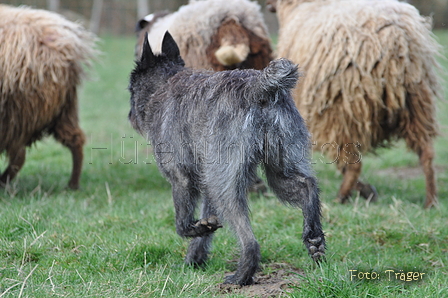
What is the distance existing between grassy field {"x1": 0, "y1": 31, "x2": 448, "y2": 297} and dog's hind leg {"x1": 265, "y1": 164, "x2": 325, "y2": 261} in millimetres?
147

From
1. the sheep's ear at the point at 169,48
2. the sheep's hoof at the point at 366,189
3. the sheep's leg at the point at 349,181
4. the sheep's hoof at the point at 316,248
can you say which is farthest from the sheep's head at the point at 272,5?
the sheep's hoof at the point at 316,248

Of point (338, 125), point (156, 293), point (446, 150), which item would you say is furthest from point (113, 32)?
point (156, 293)

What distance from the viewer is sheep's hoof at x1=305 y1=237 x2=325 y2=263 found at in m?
2.91

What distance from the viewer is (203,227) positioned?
9.93ft

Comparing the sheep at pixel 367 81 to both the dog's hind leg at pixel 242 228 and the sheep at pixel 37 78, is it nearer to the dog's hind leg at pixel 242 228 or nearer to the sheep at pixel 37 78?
the dog's hind leg at pixel 242 228

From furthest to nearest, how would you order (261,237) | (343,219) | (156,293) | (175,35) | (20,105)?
(175,35) → (20,105) → (343,219) → (261,237) → (156,293)

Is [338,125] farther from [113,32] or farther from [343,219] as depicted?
[113,32]

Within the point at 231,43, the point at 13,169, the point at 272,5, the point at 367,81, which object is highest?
the point at 272,5

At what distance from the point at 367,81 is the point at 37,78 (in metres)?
3.02

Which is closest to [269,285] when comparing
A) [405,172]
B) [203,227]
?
[203,227]

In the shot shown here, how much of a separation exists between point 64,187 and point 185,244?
7.48 ft

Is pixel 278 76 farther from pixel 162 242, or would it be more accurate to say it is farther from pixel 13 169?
pixel 13 169

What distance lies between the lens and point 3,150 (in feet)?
16.4

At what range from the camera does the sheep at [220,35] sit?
5.16 m
